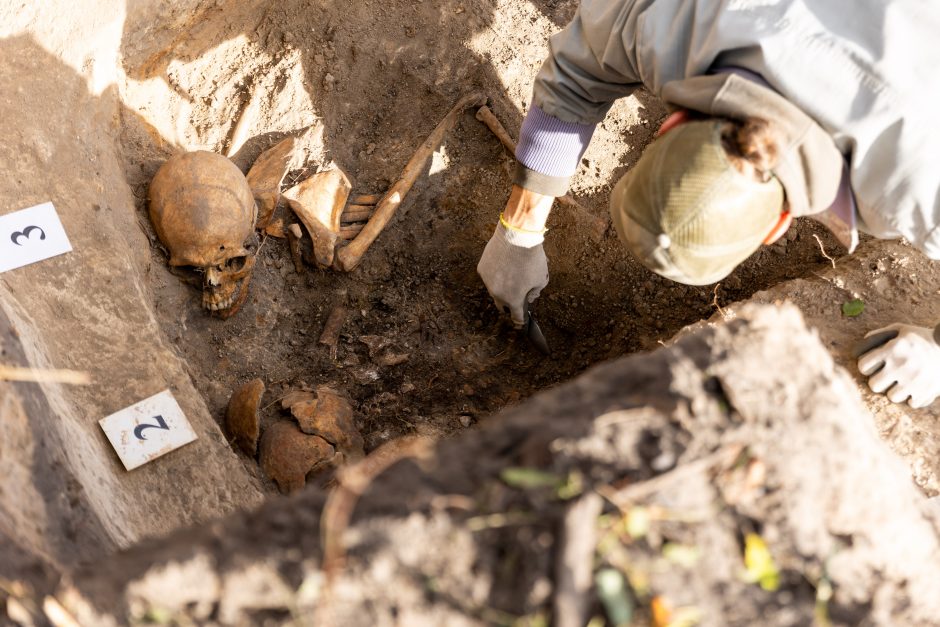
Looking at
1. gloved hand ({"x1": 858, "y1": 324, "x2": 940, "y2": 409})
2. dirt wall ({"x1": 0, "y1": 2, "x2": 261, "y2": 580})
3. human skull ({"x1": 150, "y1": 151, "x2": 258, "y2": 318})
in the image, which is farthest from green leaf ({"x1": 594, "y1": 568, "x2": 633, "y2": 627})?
human skull ({"x1": 150, "y1": 151, "x2": 258, "y2": 318})

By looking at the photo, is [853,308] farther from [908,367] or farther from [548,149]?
[548,149]

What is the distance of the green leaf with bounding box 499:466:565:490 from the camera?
0.98 metres

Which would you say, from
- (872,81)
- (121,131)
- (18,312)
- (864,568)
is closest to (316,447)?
(18,312)

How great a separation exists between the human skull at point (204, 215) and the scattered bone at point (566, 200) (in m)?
1.21

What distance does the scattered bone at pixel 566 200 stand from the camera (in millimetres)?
3156

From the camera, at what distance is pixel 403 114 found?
3.27 metres

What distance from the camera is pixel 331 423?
95.6 inches

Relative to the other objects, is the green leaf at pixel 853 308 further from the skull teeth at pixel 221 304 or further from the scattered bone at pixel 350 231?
the skull teeth at pixel 221 304

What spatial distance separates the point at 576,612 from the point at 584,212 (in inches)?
96.6

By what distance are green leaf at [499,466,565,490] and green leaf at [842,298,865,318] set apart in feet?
6.99

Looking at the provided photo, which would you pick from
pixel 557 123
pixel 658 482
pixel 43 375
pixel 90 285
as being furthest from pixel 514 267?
pixel 658 482

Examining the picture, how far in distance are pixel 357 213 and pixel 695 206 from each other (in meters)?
1.84

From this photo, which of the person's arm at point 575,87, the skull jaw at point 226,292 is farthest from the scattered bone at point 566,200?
the skull jaw at point 226,292

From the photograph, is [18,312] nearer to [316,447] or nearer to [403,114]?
[316,447]
